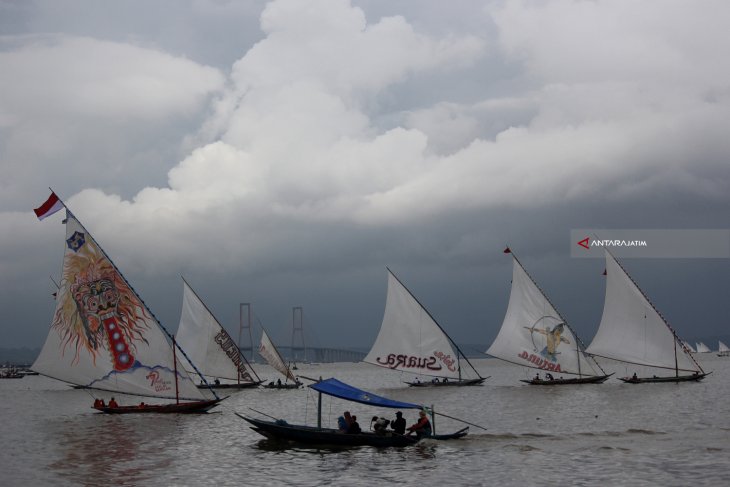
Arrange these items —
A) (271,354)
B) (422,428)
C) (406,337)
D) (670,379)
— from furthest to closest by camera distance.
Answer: (271,354), (670,379), (406,337), (422,428)

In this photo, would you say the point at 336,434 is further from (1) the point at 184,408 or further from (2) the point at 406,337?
(2) the point at 406,337

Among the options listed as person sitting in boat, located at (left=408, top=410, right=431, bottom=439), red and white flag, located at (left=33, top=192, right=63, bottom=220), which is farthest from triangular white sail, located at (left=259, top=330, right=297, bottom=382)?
person sitting in boat, located at (left=408, top=410, right=431, bottom=439)

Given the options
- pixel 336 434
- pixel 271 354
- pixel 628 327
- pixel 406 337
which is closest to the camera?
pixel 336 434

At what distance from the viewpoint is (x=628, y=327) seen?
80.5 meters

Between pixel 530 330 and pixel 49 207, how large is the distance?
4980 centimetres

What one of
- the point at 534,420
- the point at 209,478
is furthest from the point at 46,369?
the point at 534,420

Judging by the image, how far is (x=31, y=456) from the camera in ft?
135

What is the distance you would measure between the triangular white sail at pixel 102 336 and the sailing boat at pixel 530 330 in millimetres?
39216

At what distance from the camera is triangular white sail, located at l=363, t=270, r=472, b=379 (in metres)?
80.2

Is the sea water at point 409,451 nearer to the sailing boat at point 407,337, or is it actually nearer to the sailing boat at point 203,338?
the sailing boat at point 407,337

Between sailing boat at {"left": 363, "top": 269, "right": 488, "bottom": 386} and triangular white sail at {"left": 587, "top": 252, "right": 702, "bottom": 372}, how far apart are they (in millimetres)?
14752

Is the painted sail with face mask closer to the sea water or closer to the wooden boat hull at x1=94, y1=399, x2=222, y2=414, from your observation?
the wooden boat hull at x1=94, y1=399, x2=222, y2=414

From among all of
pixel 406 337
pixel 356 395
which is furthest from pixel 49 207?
pixel 406 337

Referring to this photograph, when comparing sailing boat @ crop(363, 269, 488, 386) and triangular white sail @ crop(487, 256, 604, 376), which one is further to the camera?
triangular white sail @ crop(487, 256, 604, 376)
